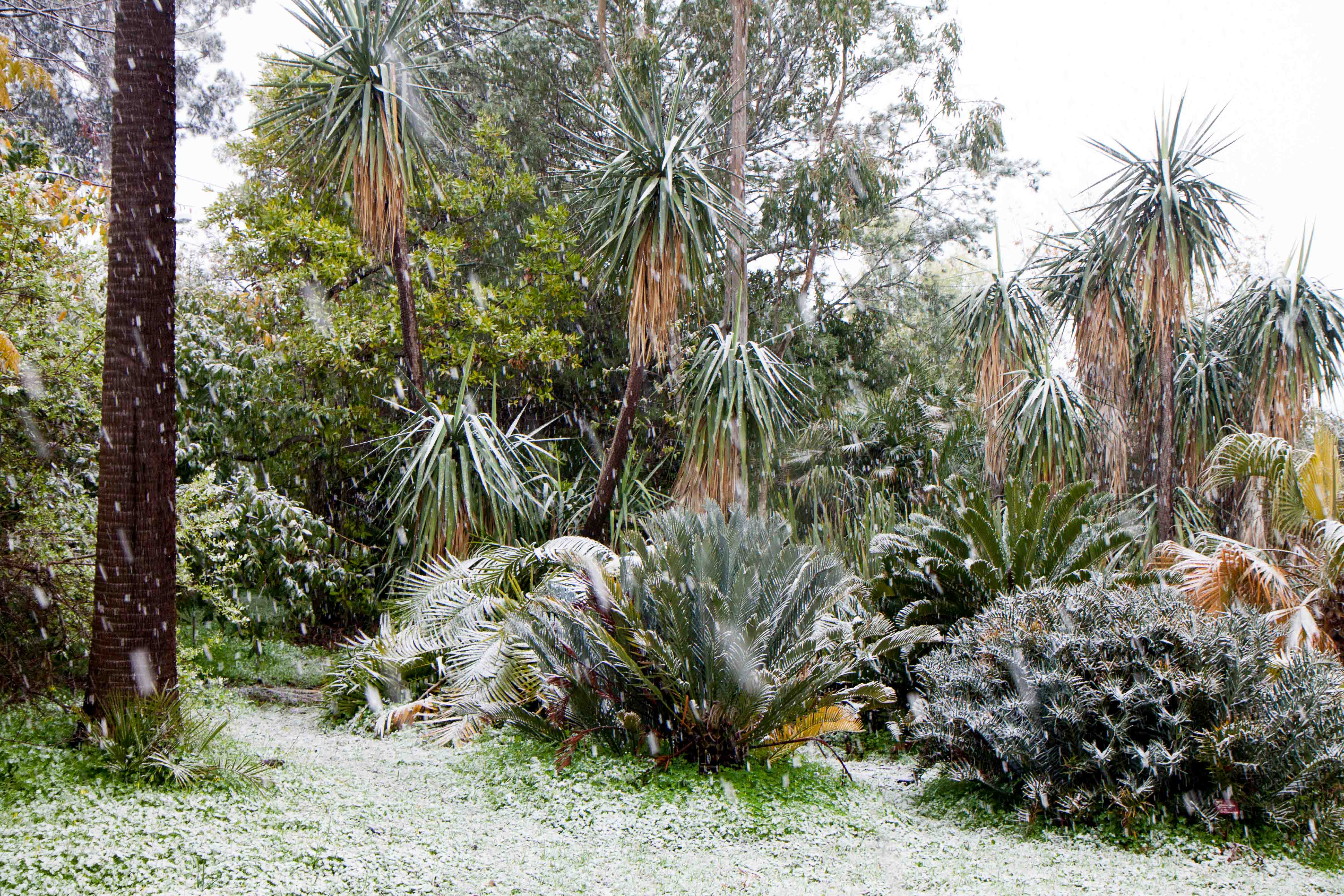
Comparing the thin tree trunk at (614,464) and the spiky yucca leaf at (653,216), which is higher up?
the spiky yucca leaf at (653,216)

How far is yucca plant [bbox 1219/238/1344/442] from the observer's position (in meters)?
10.4

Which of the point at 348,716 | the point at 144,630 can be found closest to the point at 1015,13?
the point at 348,716

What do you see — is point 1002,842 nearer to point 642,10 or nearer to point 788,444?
point 788,444

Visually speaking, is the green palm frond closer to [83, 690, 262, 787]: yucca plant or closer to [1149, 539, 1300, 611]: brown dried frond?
[83, 690, 262, 787]: yucca plant

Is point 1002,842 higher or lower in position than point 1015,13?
lower

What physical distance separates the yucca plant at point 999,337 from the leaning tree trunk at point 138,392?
8.70 metres

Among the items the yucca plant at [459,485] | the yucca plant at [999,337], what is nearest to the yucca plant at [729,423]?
the yucca plant at [459,485]

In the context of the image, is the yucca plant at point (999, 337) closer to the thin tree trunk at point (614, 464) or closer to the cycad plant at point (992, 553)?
the cycad plant at point (992, 553)

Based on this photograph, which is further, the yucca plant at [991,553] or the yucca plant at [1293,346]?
the yucca plant at [1293,346]

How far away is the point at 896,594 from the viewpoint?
7.62 metres

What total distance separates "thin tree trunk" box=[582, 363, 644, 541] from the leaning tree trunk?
14.8 ft

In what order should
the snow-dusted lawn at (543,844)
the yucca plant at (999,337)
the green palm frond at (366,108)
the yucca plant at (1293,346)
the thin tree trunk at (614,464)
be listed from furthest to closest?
the yucca plant at (999,337), the yucca plant at (1293,346), the thin tree trunk at (614,464), the green palm frond at (366,108), the snow-dusted lawn at (543,844)

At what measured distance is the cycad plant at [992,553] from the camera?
7027 mm

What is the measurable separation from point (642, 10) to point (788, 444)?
7.42 m
